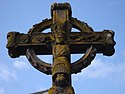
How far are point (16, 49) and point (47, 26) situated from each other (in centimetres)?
73

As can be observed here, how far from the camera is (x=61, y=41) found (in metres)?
6.58

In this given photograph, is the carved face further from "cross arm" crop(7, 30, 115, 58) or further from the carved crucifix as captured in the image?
"cross arm" crop(7, 30, 115, 58)

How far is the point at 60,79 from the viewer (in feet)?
19.5

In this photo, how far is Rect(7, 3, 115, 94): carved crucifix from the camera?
21.1 feet

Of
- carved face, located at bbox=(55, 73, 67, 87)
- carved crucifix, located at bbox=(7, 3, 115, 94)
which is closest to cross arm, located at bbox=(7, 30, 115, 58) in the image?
carved crucifix, located at bbox=(7, 3, 115, 94)

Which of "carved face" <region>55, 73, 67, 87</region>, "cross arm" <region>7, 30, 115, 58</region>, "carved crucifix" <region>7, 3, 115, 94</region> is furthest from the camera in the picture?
"cross arm" <region>7, 30, 115, 58</region>

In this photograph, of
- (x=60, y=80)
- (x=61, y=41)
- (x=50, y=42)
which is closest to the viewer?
(x=60, y=80)

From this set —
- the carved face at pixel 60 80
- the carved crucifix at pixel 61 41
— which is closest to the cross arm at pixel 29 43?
the carved crucifix at pixel 61 41

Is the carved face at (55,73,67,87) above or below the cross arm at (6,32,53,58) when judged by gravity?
below

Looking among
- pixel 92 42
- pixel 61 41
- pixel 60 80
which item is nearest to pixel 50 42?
pixel 61 41

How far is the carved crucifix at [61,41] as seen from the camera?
21.1 ft

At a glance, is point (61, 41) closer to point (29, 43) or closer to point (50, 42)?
point (50, 42)

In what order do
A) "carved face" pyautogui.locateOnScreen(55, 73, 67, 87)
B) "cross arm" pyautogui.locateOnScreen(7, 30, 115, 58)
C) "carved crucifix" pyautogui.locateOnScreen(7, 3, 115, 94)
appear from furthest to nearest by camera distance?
"cross arm" pyautogui.locateOnScreen(7, 30, 115, 58)
"carved crucifix" pyautogui.locateOnScreen(7, 3, 115, 94)
"carved face" pyautogui.locateOnScreen(55, 73, 67, 87)

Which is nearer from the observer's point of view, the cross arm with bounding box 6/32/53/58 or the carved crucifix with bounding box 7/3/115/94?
the carved crucifix with bounding box 7/3/115/94
